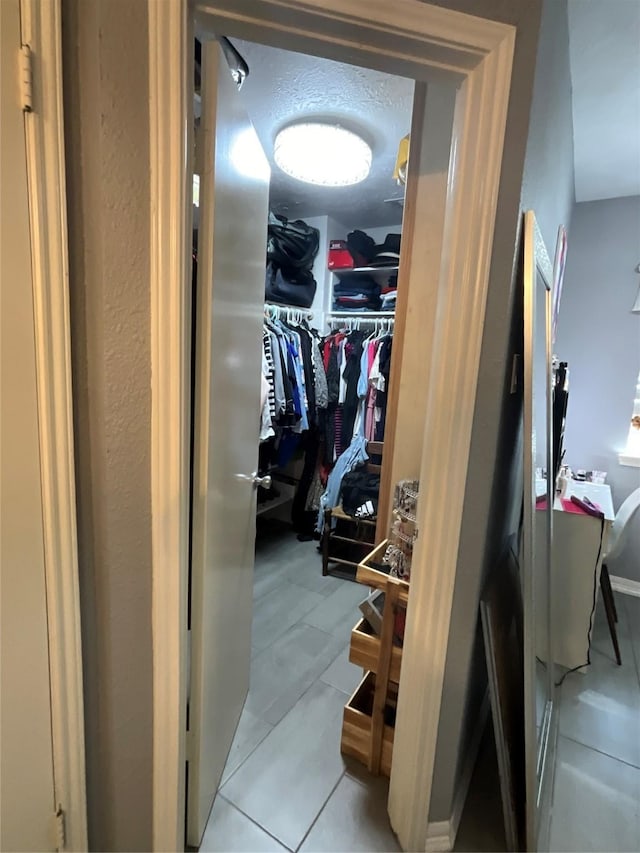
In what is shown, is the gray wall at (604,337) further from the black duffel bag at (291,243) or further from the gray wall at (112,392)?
the gray wall at (112,392)

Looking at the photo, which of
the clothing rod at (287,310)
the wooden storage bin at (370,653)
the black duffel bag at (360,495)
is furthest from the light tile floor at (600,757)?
the clothing rod at (287,310)

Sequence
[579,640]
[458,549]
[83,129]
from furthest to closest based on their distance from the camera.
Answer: [579,640]
[458,549]
[83,129]

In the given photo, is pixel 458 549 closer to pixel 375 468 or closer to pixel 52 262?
pixel 52 262

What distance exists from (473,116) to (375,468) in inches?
83.4

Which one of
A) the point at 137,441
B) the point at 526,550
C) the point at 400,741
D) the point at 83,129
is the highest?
the point at 83,129

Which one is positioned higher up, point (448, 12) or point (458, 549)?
point (448, 12)

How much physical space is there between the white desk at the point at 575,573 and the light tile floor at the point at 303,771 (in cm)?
66

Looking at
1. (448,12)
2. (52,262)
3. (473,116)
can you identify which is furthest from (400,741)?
(448,12)

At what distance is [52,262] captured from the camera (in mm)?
792

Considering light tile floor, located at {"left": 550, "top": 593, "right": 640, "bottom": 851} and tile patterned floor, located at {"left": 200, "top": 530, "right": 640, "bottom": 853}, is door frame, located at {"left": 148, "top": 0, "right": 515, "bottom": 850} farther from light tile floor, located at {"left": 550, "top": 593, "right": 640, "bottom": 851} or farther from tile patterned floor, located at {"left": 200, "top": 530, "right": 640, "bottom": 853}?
light tile floor, located at {"left": 550, "top": 593, "right": 640, "bottom": 851}

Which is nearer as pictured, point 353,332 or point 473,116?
point 473,116

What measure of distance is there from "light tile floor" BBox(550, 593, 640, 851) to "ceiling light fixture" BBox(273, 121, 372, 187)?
274 centimetres

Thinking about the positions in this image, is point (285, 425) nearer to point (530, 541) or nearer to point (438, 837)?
point (530, 541)

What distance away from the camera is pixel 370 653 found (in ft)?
4.76
